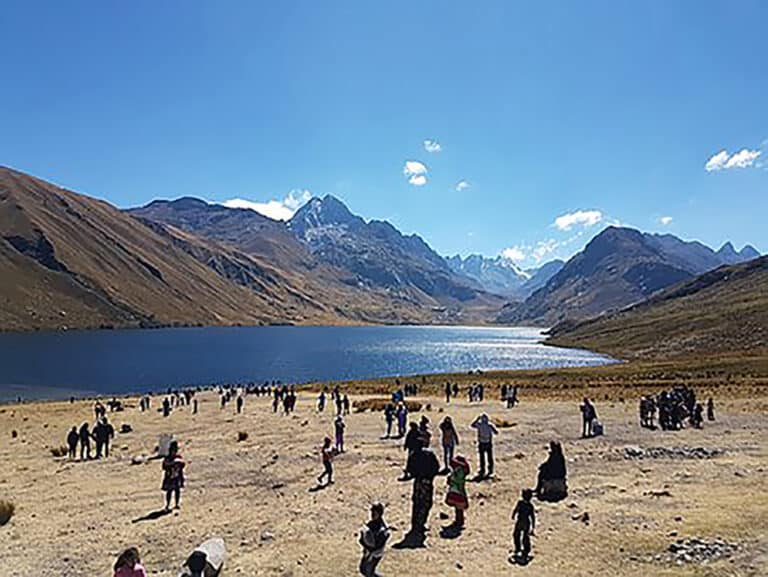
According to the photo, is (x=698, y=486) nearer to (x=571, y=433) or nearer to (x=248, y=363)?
(x=571, y=433)

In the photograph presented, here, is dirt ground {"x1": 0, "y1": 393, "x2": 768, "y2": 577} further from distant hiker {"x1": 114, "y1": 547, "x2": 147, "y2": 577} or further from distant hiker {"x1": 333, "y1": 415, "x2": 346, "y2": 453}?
distant hiker {"x1": 114, "y1": 547, "x2": 147, "y2": 577}

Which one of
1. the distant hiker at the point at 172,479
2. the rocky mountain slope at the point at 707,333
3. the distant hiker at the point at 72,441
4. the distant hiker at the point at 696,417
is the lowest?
the distant hiker at the point at 72,441

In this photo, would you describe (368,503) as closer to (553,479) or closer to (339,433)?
(553,479)

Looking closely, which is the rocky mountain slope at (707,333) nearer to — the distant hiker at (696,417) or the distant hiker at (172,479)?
the distant hiker at (696,417)

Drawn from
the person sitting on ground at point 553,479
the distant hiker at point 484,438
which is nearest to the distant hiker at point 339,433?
the distant hiker at point 484,438

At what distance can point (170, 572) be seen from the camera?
15.4 metres

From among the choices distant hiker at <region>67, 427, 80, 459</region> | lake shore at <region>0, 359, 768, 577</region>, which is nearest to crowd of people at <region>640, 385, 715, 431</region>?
lake shore at <region>0, 359, 768, 577</region>

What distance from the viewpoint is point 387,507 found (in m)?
20.2

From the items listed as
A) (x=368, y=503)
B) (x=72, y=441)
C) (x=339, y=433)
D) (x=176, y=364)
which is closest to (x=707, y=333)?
(x=176, y=364)

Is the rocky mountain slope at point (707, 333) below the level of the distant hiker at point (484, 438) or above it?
above

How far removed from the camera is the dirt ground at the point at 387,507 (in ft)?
49.8

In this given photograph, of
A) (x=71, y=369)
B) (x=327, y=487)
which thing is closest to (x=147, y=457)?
(x=327, y=487)

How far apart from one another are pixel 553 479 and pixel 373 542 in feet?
27.9

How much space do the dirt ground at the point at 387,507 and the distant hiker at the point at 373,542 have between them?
0.36m
